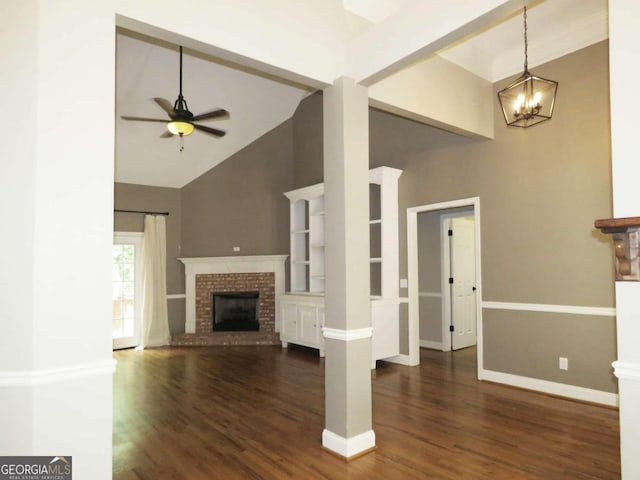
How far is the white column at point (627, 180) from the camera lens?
166 centimetres

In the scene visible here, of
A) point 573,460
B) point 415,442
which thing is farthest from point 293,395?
point 573,460

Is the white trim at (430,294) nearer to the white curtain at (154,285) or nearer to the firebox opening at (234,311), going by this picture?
the firebox opening at (234,311)

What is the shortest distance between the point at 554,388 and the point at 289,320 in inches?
152

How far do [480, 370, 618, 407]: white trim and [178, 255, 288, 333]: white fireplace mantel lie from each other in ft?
13.0

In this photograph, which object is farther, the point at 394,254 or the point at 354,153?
the point at 394,254

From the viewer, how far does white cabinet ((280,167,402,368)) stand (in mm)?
5637

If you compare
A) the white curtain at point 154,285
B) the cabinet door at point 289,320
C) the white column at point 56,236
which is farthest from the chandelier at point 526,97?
the white curtain at point 154,285

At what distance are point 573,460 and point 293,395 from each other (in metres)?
2.52

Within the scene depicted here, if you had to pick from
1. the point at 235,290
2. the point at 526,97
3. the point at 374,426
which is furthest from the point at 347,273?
the point at 235,290

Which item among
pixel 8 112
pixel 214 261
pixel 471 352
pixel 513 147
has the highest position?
pixel 513 147

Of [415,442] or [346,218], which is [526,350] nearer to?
[415,442]

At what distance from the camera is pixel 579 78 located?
4238 millimetres

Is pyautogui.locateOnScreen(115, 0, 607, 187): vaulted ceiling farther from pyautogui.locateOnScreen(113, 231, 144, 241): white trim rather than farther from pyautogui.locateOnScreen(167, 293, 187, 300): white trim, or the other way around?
pyautogui.locateOnScreen(167, 293, 187, 300): white trim

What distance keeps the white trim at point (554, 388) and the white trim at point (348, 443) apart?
7.40 ft
